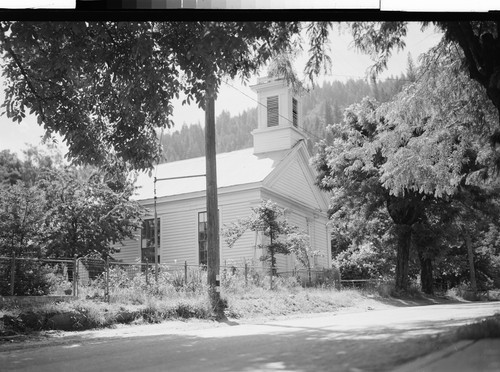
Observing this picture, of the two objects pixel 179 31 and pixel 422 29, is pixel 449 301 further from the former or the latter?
pixel 179 31

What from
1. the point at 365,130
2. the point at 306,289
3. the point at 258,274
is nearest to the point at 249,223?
the point at 258,274

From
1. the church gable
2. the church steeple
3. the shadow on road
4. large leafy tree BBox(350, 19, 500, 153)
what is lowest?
the shadow on road

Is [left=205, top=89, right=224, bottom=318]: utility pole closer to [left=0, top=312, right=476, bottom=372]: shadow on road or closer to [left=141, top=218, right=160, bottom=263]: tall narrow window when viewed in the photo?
[left=141, top=218, right=160, bottom=263]: tall narrow window

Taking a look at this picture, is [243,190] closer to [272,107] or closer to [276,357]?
[272,107]

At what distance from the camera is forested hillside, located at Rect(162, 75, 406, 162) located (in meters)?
4.77

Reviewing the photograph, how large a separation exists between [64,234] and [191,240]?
237 centimetres

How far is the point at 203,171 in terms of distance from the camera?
688 centimetres

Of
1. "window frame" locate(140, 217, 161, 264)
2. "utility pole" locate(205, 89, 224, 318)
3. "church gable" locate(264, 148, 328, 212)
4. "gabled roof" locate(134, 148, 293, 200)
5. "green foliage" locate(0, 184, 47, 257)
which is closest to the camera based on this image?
"utility pole" locate(205, 89, 224, 318)

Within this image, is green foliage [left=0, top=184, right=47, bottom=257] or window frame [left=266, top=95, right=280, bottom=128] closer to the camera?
A: window frame [left=266, top=95, right=280, bottom=128]

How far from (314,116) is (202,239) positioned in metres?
4.82

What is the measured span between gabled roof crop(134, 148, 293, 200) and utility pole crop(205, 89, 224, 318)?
105 millimetres

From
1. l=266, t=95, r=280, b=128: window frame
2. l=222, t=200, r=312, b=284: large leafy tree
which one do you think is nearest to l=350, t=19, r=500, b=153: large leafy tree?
l=266, t=95, r=280, b=128: window frame

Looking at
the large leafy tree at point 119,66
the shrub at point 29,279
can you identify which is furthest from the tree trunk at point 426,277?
the shrub at point 29,279

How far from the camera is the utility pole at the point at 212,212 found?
467 centimetres
